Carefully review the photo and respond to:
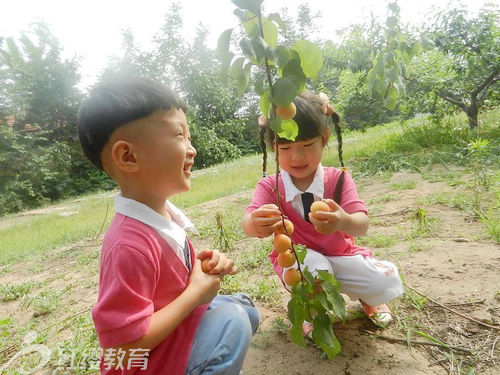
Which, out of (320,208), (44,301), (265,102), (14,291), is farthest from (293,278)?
(14,291)

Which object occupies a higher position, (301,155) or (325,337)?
(301,155)

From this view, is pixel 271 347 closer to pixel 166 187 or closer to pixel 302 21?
pixel 166 187

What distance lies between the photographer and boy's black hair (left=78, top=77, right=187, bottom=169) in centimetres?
114

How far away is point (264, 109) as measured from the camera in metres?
1.01

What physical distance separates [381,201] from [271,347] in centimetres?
239

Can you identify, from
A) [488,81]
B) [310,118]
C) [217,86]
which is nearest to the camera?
[310,118]

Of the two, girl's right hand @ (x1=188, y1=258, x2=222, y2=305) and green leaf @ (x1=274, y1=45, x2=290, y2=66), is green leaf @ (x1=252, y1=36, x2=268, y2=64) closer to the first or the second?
green leaf @ (x1=274, y1=45, x2=290, y2=66)

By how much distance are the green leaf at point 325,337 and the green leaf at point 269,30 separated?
0.89 meters

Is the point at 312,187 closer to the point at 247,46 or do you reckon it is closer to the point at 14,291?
the point at 247,46

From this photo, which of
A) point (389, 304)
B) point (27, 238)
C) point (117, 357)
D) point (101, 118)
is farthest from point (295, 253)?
point (27, 238)

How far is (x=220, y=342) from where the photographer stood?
119cm

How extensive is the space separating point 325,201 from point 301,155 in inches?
9.9

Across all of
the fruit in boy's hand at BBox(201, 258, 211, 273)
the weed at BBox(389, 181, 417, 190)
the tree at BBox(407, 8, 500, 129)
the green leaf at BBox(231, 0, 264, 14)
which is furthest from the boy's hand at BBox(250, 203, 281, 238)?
the tree at BBox(407, 8, 500, 129)

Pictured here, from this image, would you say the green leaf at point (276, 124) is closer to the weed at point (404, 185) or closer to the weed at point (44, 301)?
the weed at point (44, 301)
